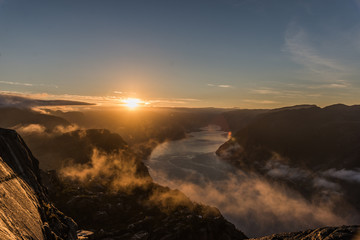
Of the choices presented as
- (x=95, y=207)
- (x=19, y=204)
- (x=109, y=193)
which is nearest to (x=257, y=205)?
(x=109, y=193)

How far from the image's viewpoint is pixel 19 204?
1297 cm

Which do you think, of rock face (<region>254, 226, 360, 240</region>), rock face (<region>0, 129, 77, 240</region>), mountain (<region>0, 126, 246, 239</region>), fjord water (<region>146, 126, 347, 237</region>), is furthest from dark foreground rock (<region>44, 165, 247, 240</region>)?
fjord water (<region>146, 126, 347, 237</region>)

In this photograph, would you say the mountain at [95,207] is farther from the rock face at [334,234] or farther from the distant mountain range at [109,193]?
the rock face at [334,234]

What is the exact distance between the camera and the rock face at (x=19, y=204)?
10773 millimetres

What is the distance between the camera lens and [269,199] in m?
167

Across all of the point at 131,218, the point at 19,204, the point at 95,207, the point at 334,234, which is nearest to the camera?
the point at 19,204

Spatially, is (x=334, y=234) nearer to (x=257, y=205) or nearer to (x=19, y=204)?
(x=19, y=204)

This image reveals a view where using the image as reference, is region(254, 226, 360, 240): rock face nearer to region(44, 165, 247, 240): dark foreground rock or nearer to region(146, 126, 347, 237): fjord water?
region(44, 165, 247, 240): dark foreground rock

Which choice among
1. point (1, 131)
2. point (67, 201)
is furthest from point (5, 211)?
point (67, 201)

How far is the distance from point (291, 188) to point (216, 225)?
15535 cm

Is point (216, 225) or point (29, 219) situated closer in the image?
point (29, 219)

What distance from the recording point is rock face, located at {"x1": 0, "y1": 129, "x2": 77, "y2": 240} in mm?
10773

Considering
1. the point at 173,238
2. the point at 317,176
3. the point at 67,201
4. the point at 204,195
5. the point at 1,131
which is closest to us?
the point at 1,131

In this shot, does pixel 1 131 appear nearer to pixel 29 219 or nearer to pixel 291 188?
pixel 29 219
